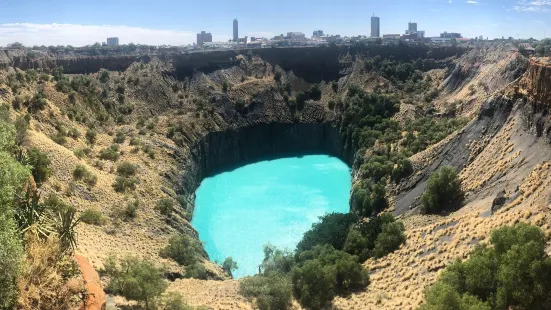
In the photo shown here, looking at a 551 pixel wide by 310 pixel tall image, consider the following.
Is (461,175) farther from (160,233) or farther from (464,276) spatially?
(160,233)

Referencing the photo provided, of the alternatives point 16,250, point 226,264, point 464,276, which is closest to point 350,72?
point 226,264

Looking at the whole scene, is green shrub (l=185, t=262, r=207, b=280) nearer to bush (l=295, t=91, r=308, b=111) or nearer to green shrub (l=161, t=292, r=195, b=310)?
green shrub (l=161, t=292, r=195, b=310)

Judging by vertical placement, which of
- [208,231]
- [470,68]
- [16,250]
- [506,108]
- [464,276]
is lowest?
[208,231]

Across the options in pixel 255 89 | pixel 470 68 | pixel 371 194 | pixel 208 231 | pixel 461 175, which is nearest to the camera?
pixel 461 175

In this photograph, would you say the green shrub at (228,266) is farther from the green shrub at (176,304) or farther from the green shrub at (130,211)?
the green shrub at (176,304)

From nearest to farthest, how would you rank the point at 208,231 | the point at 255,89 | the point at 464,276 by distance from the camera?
the point at 464,276 < the point at 208,231 < the point at 255,89

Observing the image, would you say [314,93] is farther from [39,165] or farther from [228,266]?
[39,165]

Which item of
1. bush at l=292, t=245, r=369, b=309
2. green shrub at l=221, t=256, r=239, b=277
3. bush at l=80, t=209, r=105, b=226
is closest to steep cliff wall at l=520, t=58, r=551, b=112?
bush at l=292, t=245, r=369, b=309
